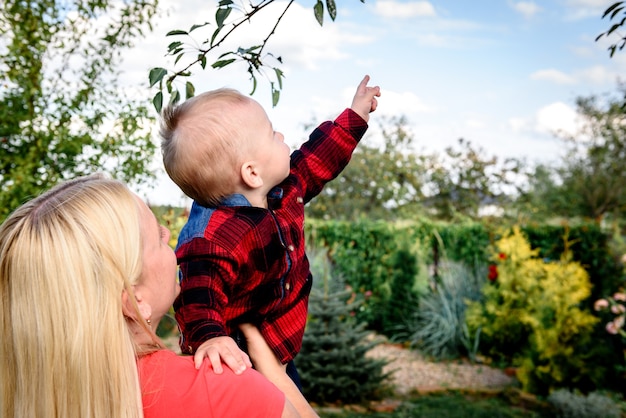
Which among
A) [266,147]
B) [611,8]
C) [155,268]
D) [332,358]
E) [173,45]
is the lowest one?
[332,358]

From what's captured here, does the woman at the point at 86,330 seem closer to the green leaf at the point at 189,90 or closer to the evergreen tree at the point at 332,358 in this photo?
the green leaf at the point at 189,90

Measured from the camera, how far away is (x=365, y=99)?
2369 millimetres

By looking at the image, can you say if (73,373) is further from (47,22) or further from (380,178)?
(380,178)

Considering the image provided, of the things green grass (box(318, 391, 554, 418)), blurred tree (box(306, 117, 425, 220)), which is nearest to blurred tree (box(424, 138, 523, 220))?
blurred tree (box(306, 117, 425, 220))

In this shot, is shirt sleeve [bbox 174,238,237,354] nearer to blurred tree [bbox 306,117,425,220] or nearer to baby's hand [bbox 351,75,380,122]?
baby's hand [bbox 351,75,380,122]

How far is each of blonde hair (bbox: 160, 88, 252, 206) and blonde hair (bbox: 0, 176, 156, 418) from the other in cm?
63

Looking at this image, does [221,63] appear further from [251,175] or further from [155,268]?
[155,268]

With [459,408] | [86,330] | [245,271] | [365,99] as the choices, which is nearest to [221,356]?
[86,330]

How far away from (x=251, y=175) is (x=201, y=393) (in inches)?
31.9

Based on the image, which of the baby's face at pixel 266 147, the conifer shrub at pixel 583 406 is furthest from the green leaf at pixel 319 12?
the conifer shrub at pixel 583 406

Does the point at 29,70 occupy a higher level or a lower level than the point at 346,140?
higher

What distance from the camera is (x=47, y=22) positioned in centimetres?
520

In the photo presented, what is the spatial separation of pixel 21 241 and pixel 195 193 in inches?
30.1

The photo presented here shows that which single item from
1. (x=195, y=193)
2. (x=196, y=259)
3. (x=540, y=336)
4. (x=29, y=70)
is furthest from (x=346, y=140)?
(x=540, y=336)
